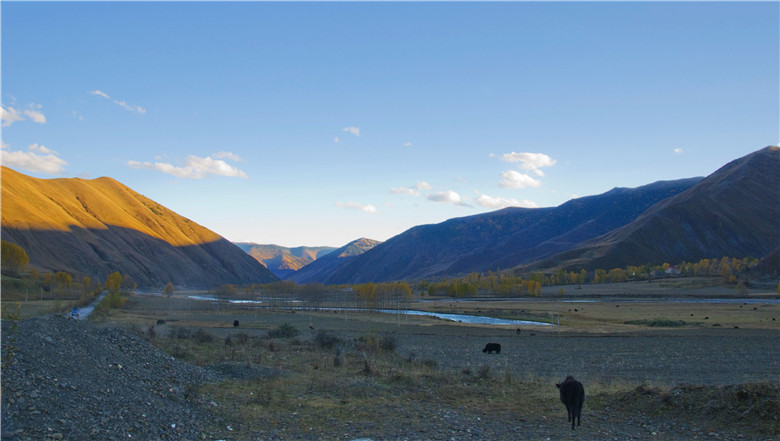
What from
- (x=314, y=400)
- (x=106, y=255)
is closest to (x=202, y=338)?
(x=314, y=400)

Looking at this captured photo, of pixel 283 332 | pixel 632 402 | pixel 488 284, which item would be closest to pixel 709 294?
pixel 488 284

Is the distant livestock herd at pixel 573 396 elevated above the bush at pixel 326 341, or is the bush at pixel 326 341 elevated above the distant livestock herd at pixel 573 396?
the distant livestock herd at pixel 573 396

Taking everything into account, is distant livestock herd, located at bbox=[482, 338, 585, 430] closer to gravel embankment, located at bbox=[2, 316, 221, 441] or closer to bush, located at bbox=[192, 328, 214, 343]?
gravel embankment, located at bbox=[2, 316, 221, 441]

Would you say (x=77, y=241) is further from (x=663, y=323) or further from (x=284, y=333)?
(x=663, y=323)

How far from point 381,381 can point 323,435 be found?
6.40 metres

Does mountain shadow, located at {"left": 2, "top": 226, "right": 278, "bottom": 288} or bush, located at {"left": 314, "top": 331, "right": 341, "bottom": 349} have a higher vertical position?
mountain shadow, located at {"left": 2, "top": 226, "right": 278, "bottom": 288}

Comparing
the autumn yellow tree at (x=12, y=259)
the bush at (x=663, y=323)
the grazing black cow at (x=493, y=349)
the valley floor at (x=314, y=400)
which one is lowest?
the bush at (x=663, y=323)

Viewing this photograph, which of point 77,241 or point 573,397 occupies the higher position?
point 77,241

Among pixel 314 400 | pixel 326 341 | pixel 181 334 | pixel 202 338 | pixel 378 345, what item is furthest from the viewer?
pixel 181 334

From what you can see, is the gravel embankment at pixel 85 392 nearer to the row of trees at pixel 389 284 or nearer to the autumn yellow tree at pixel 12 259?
the row of trees at pixel 389 284

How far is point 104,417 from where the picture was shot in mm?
10070

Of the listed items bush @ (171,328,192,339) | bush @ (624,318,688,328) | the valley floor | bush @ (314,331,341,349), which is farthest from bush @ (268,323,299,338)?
bush @ (624,318,688,328)

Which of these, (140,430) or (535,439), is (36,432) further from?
(535,439)

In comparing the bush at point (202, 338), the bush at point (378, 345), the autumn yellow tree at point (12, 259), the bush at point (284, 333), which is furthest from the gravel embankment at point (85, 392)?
the autumn yellow tree at point (12, 259)
